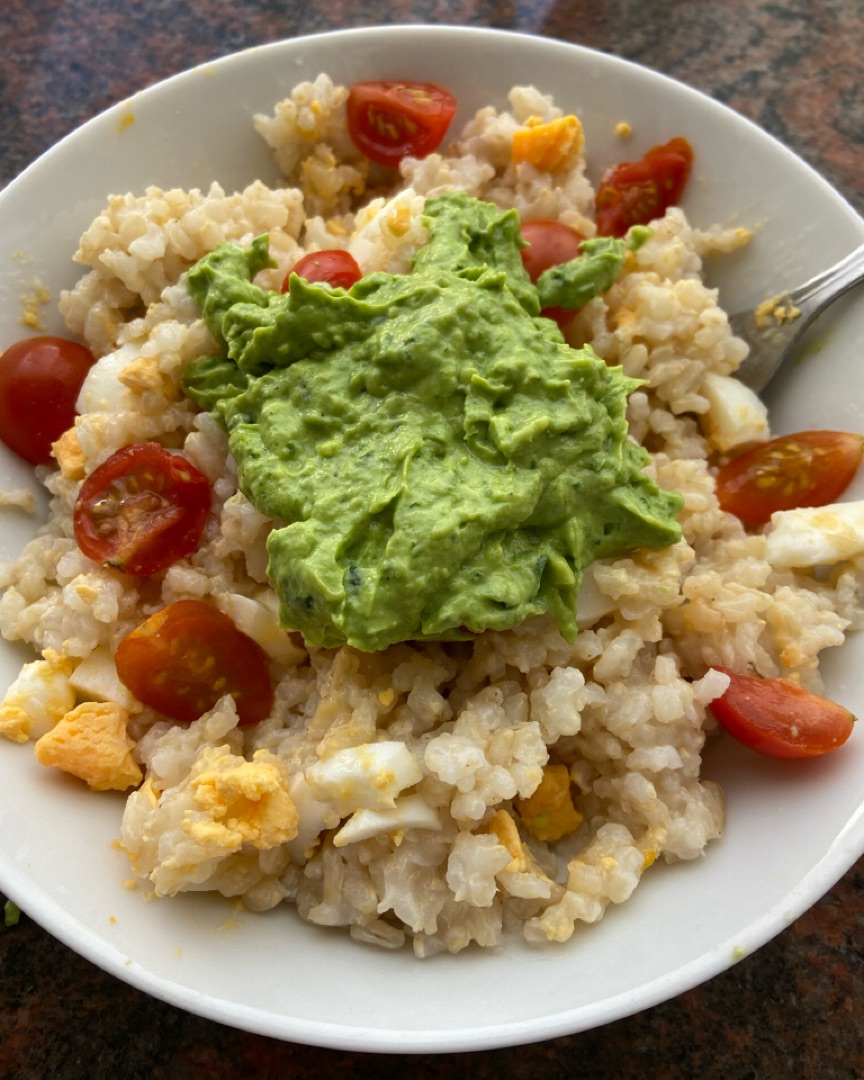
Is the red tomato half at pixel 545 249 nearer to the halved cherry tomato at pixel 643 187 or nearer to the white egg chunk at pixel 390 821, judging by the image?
the halved cherry tomato at pixel 643 187

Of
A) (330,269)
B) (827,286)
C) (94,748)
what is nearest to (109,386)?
(330,269)

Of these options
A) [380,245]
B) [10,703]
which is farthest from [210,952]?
[380,245]

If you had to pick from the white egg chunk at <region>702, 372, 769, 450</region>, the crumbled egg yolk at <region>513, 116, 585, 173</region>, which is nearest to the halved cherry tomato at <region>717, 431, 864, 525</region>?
the white egg chunk at <region>702, 372, 769, 450</region>

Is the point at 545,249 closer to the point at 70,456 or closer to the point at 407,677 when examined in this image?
the point at 407,677

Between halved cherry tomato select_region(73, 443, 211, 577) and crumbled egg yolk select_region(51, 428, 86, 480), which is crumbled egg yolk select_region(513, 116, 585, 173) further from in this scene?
crumbled egg yolk select_region(51, 428, 86, 480)

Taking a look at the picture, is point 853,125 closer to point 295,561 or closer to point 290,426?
point 290,426

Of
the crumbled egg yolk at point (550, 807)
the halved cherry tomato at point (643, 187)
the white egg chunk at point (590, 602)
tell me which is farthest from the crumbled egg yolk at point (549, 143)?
the crumbled egg yolk at point (550, 807)
